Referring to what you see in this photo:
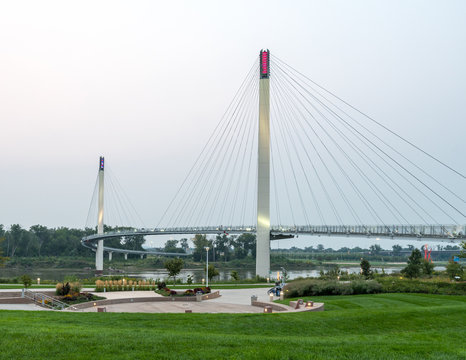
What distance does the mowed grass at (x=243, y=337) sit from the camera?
9.83 metres

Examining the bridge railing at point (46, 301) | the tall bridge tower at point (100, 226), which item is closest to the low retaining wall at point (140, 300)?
the bridge railing at point (46, 301)

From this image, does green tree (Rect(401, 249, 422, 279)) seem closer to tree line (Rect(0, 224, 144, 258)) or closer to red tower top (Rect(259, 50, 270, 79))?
red tower top (Rect(259, 50, 270, 79))

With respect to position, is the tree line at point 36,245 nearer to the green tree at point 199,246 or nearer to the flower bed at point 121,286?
the green tree at point 199,246

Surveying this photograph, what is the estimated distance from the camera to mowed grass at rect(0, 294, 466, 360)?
983cm

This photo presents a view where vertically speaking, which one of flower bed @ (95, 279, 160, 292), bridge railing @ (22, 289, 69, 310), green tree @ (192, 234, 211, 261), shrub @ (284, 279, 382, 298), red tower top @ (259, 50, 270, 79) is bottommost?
green tree @ (192, 234, 211, 261)

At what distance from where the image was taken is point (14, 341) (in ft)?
34.4

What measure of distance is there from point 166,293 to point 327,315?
16.6 m

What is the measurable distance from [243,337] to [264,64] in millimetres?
45787

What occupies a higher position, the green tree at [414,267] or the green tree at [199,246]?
the green tree at [414,267]

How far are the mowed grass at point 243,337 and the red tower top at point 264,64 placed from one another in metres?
40.0

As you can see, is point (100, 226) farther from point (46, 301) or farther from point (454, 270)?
point (454, 270)

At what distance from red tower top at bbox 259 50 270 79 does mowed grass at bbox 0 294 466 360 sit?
4003cm

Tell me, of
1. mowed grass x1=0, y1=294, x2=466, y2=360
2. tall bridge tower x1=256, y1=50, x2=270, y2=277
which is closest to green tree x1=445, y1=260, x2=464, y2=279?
tall bridge tower x1=256, y1=50, x2=270, y2=277

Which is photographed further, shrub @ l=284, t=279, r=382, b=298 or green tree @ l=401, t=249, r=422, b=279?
green tree @ l=401, t=249, r=422, b=279
